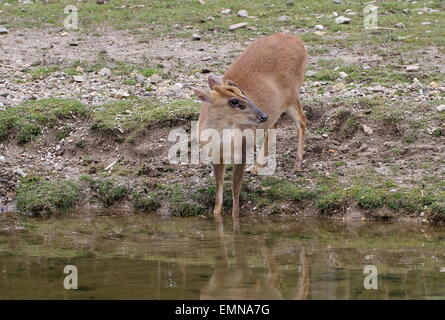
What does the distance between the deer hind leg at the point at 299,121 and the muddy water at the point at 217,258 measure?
1.03m

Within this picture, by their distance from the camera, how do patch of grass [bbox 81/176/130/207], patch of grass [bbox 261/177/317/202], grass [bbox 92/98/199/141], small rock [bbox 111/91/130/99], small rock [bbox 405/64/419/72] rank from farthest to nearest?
small rock [bbox 405/64/419/72]
small rock [bbox 111/91/130/99]
grass [bbox 92/98/199/141]
patch of grass [bbox 81/176/130/207]
patch of grass [bbox 261/177/317/202]

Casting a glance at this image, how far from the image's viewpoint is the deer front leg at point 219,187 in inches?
360

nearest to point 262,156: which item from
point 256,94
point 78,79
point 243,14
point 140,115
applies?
point 256,94

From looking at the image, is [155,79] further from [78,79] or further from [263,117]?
[263,117]

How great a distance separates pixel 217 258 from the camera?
24.4ft

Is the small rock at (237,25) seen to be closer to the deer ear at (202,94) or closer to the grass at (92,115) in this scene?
the grass at (92,115)

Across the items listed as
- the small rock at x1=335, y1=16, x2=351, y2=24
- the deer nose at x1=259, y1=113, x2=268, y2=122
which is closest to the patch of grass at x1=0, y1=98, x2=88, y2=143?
the deer nose at x1=259, y1=113, x2=268, y2=122

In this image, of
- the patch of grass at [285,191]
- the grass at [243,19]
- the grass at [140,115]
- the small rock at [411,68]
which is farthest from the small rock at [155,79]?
the small rock at [411,68]

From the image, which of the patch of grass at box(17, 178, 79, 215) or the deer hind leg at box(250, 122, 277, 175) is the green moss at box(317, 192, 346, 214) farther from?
the patch of grass at box(17, 178, 79, 215)

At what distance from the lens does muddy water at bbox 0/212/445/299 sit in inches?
253

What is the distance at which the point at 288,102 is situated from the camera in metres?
9.95

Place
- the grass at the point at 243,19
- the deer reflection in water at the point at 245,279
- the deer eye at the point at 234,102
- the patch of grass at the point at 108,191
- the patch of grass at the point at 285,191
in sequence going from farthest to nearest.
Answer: the grass at the point at 243,19 → the patch of grass at the point at 108,191 → the patch of grass at the point at 285,191 → the deer eye at the point at 234,102 → the deer reflection in water at the point at 245,279

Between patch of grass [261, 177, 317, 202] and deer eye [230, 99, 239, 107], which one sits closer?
deer eye [230, 99, 239, 107]
